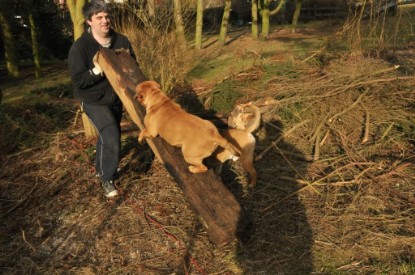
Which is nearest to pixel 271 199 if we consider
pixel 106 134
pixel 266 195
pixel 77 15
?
pixel 266 195

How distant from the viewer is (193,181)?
3768 millimetres

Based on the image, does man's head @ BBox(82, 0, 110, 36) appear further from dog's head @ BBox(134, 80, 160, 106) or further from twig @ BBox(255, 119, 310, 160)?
twig @ BBox(255, 119, 310, 160)

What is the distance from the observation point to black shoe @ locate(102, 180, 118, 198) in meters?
4.57

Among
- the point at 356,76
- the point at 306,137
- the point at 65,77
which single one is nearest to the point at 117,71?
the point at 306,137

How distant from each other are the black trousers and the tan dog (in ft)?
1.51

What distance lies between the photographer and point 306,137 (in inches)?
232

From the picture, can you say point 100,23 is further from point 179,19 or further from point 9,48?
point 9,48

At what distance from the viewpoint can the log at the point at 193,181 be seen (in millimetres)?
3514

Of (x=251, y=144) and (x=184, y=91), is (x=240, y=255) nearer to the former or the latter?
(x=251, y=144)

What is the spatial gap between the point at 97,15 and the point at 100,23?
11cm

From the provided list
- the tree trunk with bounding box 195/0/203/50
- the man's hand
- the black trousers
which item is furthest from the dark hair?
the tree trunk with bounding box 195/0/203/50

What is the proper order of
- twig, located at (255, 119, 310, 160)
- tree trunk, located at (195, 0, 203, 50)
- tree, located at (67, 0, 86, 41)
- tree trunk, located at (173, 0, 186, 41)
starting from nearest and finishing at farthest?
twig, located at (255, 119, 310, 160) < tree, located at (67, 0, 86, 41) < tree trunk, located at (173, 0, 186, 41) < tree trunk, located at (195, 0, 203, 50)

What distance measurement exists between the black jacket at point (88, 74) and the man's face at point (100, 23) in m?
0.18

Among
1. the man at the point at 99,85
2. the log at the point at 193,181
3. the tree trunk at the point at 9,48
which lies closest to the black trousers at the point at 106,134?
the man at the point at 99,85
